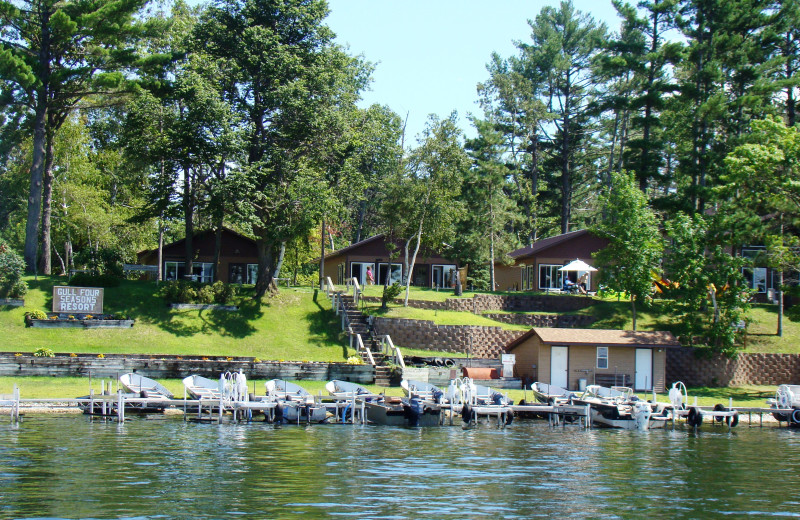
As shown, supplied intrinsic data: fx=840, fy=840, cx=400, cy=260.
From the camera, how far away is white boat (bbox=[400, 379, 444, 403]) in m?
32.6

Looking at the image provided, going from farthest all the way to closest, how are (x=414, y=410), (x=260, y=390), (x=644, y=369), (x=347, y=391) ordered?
(x=644, y=369)
(x=260, y=390)
(x=347, y=391)
(x=414, y=410)

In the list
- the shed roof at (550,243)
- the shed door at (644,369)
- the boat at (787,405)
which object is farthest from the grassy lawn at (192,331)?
the boat at (787,405)

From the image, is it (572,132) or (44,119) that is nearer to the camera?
(44,119)

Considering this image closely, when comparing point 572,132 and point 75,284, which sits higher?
point 572,132

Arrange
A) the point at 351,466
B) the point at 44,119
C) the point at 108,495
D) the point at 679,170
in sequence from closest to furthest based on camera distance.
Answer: the point at 108,495 → the point at 351,466 → the point at 44,119 → the point at 679,170

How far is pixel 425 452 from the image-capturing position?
24.3m

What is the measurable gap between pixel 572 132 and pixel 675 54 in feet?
60.4

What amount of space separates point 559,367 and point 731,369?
9967 millimetres

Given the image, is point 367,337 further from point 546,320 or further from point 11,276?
point 11,276

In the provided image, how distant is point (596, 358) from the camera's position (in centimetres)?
3950

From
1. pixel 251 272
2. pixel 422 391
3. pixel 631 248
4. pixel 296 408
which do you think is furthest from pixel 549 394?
pixel 251 272

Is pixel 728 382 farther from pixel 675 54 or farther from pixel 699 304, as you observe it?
pixel 675 54

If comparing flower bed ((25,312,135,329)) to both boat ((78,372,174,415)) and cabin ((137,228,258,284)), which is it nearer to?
boat ((78,372,174,415))

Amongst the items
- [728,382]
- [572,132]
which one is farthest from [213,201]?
[572,132]
